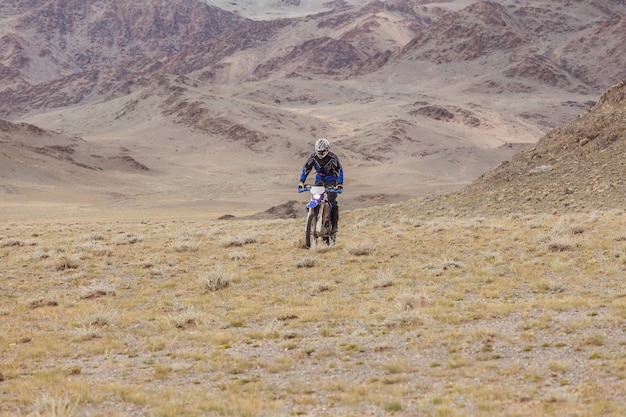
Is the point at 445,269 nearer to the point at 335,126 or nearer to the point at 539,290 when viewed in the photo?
the point at 539,290

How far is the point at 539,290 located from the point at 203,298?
5522 mm

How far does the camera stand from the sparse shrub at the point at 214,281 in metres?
11.9

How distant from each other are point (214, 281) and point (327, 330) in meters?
3.81

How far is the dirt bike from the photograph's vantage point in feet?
50.3

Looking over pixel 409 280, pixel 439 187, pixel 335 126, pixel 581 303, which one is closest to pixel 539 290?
pixel 581 303

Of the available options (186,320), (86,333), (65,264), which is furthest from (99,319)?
(65,264)

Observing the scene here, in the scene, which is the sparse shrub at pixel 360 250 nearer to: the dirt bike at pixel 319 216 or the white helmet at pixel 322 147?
the dirt bike at pixel 319 216

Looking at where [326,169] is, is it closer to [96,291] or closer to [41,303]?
[96,291]

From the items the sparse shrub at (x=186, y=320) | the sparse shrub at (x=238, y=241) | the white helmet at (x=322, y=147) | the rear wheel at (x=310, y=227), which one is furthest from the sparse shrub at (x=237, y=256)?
the sparse shrub at (x=186, y=320)

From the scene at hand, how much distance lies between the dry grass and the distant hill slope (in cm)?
773

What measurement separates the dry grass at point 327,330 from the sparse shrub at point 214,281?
0.11 ft

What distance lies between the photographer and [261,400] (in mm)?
6238

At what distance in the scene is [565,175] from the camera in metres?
26.1

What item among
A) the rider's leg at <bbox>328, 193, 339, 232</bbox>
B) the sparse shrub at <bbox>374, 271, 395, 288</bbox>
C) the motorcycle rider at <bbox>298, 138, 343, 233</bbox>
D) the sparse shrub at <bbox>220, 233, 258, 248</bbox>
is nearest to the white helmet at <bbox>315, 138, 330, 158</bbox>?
the motorcycle rider at <bbox>298, 138, 343, 233</bbox>
